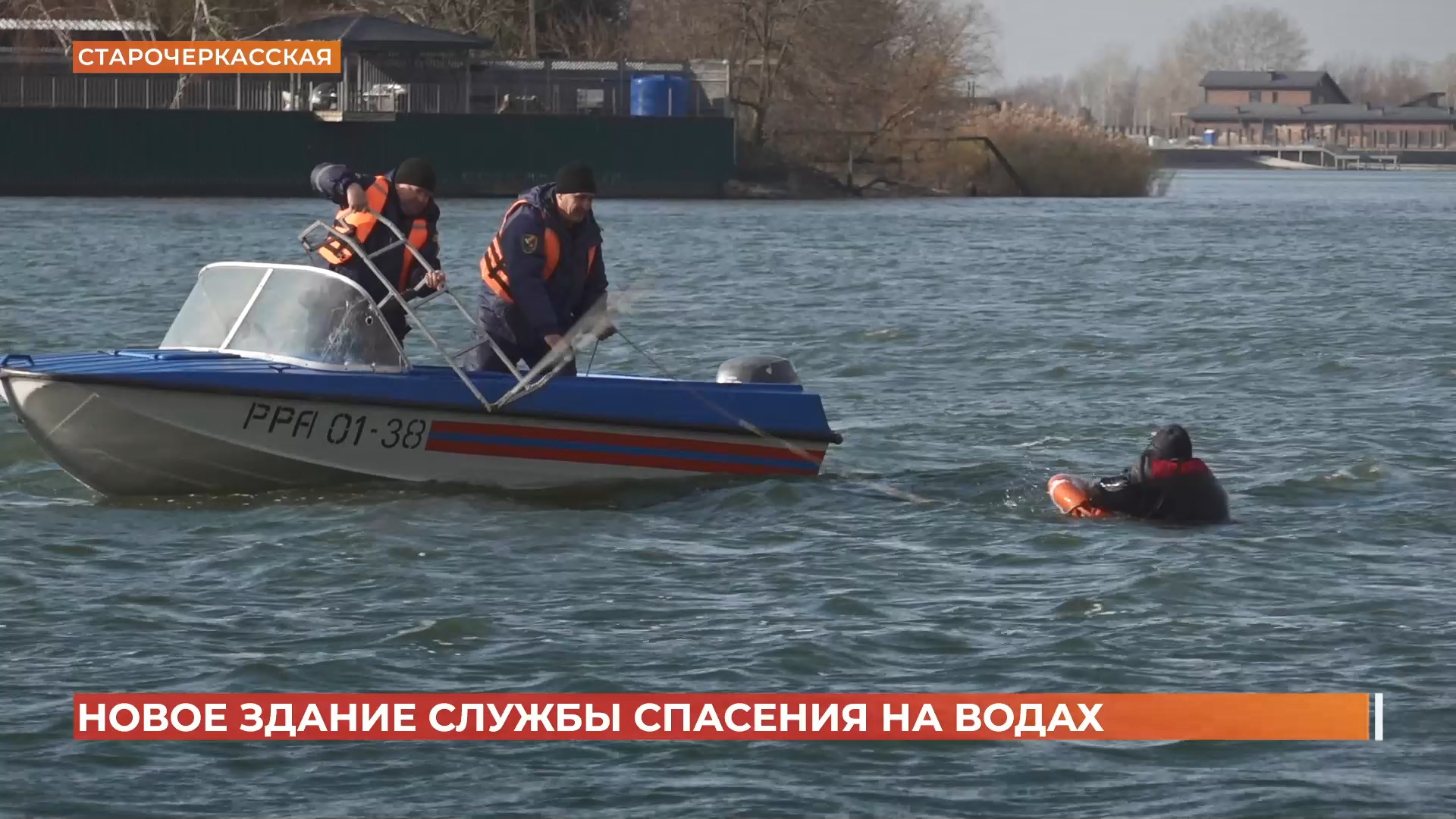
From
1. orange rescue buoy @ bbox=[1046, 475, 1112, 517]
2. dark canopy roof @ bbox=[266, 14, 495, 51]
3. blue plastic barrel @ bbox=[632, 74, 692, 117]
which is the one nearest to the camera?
orange rescue buoy @ bbox=[1046, 475, 1112, 517]

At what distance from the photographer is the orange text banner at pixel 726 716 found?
8289 millimetres

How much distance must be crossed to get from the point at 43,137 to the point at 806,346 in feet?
121

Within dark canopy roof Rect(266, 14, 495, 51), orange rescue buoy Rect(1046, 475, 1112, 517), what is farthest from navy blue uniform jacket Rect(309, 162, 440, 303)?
dark canopy roof Rect(266, 14, 495, 51)

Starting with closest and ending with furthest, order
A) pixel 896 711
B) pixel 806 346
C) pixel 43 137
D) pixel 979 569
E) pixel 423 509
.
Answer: pixel 896 711 < pixel 979 569 < pixel 423 509 < pixel 806 346 < pixel 43 137

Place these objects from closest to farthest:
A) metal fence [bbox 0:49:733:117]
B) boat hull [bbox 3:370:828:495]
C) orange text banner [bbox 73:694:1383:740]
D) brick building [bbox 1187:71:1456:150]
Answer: orange text banner [bbox 73:694:1383:740], boat hull [bbox 3:370:828:495], metal fence [bbox 0:49:733:117], brick building [bbox 1187:71:1456:150]

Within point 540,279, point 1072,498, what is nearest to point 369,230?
point 540,279

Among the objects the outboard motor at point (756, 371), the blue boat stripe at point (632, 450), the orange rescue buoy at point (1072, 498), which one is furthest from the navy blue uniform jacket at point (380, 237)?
the orange rescue buoy at point (1072, 498)

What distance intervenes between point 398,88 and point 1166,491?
48.2 metres

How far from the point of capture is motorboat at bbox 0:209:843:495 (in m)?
11.9

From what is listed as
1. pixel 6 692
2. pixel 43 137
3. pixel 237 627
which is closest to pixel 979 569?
pixel 237 627

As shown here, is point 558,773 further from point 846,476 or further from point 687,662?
point 846,476

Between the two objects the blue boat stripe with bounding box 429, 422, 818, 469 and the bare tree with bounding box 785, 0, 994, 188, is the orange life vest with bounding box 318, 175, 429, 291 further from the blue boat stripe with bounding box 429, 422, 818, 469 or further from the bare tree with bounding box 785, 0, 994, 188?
the bare tree with bounding box 785, 0, 994, 188

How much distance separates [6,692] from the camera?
865 cm

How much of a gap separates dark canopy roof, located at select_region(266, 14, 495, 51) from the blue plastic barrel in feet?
13.6
